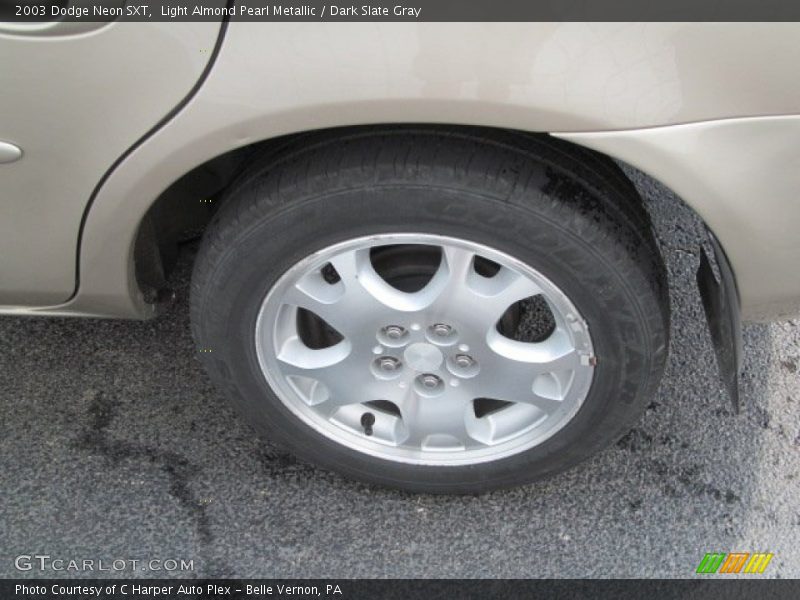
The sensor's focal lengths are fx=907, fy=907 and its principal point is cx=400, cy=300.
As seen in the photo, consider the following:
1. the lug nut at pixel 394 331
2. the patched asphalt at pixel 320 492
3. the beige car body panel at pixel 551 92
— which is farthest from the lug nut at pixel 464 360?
the beige car body panel at pixel 551 92

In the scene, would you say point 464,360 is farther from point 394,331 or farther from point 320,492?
point 320,492

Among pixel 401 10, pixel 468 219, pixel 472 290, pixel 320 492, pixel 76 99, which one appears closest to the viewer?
pixel 401 10

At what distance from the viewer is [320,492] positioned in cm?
221

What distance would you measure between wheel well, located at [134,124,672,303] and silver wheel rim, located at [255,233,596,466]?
0.82 ft

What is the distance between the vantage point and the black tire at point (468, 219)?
1632mm

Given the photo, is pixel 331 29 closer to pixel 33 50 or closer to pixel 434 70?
pixel 434 70

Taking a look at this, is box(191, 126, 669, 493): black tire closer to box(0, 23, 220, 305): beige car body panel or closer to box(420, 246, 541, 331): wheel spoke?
box(420, 246, 541, 331): wheel spoke

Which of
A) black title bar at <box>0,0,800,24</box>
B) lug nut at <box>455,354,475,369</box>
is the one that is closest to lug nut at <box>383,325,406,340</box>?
lug nut at <box>455,354,475,369</box>

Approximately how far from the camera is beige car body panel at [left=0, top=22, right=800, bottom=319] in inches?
56.5

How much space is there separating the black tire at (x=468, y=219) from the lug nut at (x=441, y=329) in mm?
243

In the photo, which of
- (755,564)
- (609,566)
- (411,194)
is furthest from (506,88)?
(755,564)

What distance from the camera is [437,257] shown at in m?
1.89

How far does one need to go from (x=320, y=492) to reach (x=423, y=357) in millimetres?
511

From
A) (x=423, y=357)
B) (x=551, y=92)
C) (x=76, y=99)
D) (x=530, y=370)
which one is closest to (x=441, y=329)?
(x=423, y=357)
